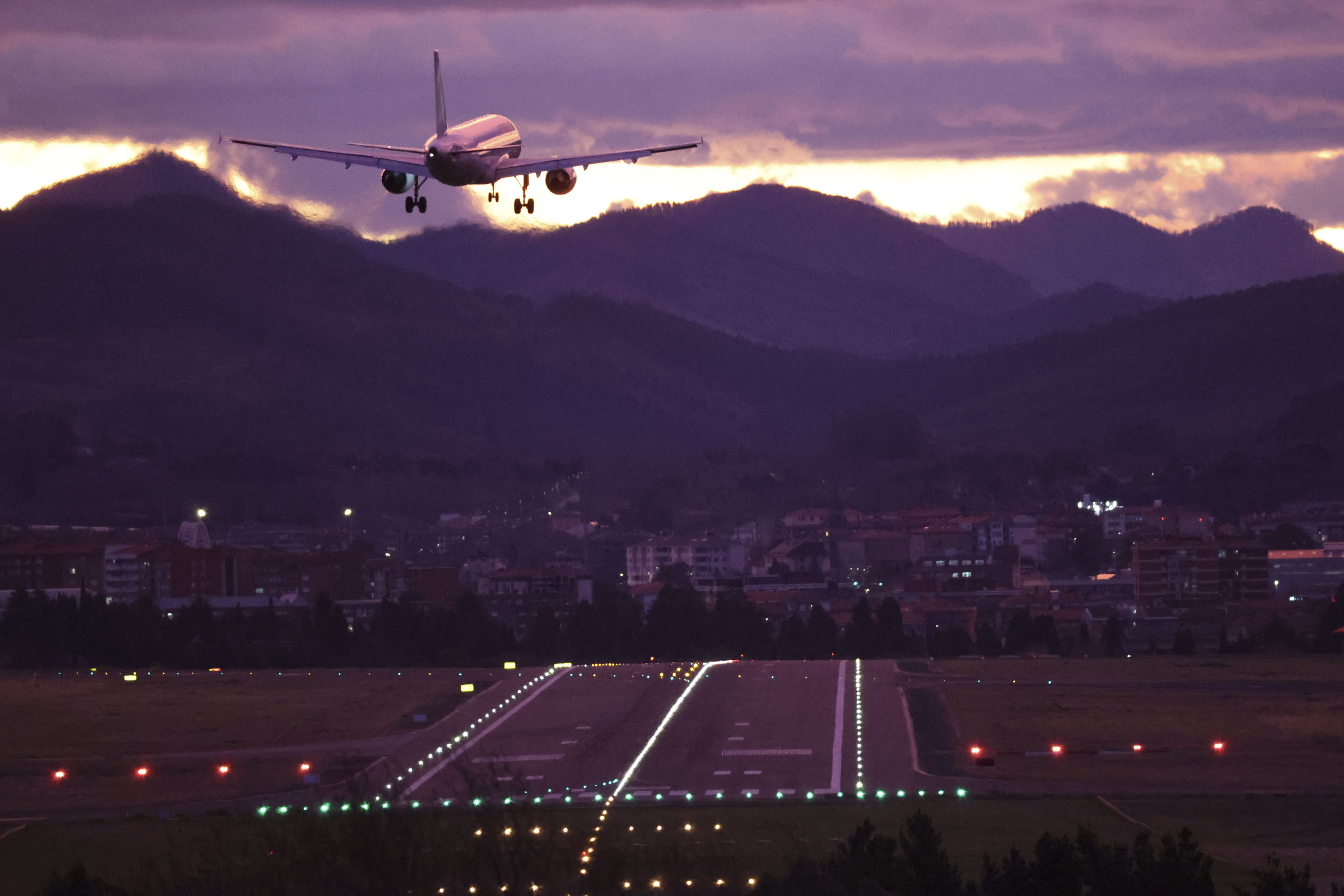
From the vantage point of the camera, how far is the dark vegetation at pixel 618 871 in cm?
4081

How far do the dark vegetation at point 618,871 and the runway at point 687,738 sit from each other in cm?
452

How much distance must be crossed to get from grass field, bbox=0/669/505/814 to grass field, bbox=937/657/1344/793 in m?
27.6

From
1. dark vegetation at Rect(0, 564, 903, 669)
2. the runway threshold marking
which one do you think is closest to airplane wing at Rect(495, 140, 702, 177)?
the runway threshold marking

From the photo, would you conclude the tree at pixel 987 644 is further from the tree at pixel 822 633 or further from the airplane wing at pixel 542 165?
the airplane wing at pixel 542 165

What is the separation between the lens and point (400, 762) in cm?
8212

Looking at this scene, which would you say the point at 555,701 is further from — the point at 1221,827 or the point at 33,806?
the point at 1221,827

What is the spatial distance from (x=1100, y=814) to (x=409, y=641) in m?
85.0

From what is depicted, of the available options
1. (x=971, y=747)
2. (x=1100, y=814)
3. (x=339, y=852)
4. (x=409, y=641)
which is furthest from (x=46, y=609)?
(x=339, y=852)

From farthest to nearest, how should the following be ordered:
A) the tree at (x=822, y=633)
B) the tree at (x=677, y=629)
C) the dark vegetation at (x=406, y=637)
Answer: the tree at (x=822, y=633) < the tree at (x=677, y=629) < the dark vegetation at (x=406, y=637)

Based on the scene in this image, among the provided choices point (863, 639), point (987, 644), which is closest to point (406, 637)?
point (863, 639)

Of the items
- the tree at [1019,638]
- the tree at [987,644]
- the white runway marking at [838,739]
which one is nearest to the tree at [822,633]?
the tree at [987,644]

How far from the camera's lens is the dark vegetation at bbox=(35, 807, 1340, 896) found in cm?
4081

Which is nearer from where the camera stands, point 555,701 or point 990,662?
point 555,701

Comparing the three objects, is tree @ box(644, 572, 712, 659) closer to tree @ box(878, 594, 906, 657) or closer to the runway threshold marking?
tree @ box(878, 594, 906, 657)
